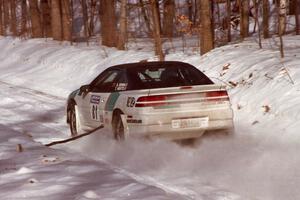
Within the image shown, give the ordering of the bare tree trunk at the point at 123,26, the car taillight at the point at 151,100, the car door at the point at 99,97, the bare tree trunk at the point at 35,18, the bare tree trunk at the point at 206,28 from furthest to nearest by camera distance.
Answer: the bare tree trunk at the point at 35,18 → the bare tree trunk at the point at 123,26 → the bare tree trunk at the point at 206,28 → the car door at the point at 99,97 → the car taillight at the point at 151,100

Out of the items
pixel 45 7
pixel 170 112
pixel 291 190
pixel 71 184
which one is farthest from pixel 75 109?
pixel 45 7

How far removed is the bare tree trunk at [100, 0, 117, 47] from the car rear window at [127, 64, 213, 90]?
15684mm

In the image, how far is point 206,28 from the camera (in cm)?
1738

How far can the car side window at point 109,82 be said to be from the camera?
30.1 ft

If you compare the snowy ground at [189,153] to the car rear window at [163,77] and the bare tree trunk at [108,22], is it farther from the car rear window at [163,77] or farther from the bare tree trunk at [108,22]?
the bare tree trunk at [108,22]

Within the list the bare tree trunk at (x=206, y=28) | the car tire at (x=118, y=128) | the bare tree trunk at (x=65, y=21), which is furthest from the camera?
the bare tree trunk at (x=65, y=21)

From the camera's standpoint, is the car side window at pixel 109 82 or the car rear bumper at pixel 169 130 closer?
the car rear bumper at pixel 169 130

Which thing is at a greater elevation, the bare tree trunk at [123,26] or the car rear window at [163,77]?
the bare tree trunk at [123,26]

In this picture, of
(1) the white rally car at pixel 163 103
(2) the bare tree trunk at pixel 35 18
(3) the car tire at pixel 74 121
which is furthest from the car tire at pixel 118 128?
(2) the bare tree trunk at pixel 35 18

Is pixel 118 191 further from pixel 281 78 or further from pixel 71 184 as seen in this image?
pixel 281 78

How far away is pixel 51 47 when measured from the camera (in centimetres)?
2783

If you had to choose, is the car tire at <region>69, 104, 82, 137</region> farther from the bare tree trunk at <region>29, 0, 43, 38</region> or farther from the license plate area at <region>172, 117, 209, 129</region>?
the bare tree trunk at <region>29, 0, 43, 38</region>

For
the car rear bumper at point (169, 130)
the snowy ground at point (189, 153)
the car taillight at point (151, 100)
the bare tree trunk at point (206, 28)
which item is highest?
the bare tree trunk at point (206, 28)

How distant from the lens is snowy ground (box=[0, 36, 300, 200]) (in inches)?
234
